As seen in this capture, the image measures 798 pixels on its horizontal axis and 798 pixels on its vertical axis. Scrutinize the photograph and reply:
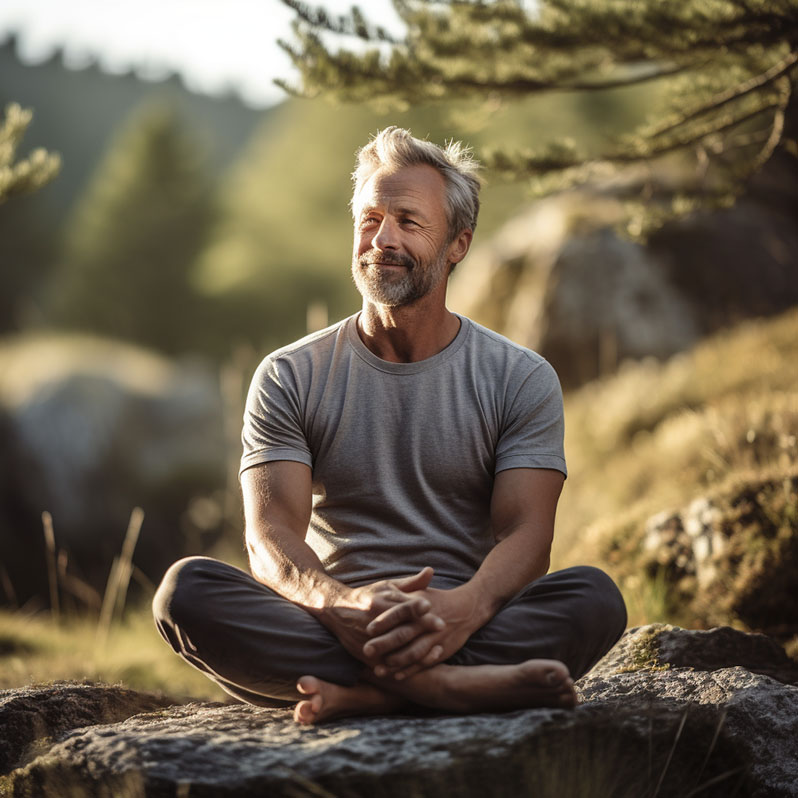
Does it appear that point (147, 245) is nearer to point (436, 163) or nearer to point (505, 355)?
point (436, 163)

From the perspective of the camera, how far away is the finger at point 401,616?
2.23m


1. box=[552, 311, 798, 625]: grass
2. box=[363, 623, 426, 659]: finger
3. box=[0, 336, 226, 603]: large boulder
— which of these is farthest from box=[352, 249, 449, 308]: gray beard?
box=[0, 336, 226, 603]: large boulder

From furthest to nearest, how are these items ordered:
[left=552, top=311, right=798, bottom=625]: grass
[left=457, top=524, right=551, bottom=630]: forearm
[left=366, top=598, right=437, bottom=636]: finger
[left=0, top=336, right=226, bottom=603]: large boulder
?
1. [left=0, top=336, right=226, bottom=603]: large boulder
2. [left=552, top=311, right=798, bottom=625]: grass
3. [left=457, top=524, right=551, bottom=630]: forearm
4. [left=366, top=598, right=437, bottom=636]: finger

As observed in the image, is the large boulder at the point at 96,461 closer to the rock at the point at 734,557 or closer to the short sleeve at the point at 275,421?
the rock at the point at 734,557

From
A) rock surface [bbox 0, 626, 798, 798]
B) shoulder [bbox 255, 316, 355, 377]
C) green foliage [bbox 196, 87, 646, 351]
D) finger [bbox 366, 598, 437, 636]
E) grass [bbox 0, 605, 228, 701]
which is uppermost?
green foliage [bbox 196, 87, 646, 351]

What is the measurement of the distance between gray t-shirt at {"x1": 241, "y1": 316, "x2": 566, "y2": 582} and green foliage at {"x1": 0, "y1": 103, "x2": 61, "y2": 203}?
161 cm

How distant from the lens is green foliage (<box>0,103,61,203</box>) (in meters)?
3.70

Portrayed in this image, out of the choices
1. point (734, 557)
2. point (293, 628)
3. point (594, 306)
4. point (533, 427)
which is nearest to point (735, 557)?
point (734, 557)

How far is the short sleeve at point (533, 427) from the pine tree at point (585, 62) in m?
1.61

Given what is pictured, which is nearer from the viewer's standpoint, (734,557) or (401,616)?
(401,616)

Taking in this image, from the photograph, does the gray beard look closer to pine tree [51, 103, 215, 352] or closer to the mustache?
the mustache

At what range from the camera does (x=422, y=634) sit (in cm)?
231

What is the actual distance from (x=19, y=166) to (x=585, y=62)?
2.66 metres

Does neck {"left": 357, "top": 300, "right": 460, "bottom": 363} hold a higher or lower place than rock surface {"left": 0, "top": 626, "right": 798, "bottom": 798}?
higher
